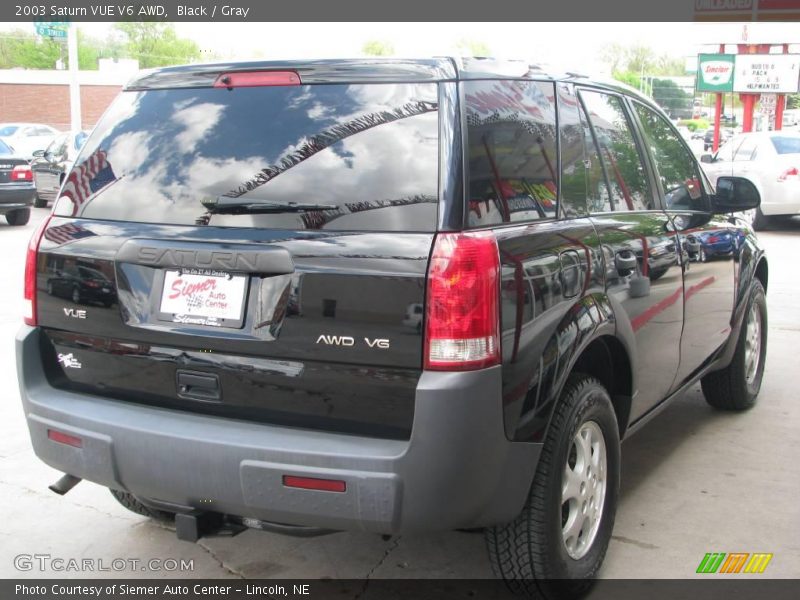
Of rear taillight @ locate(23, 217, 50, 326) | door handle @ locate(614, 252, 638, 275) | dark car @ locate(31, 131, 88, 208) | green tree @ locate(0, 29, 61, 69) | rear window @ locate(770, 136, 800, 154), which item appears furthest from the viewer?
green tree @ locate(0, 29, 61, 69)

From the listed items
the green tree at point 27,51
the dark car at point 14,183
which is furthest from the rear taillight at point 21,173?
the green tree at point 27,51

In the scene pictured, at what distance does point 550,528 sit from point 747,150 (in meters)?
14.7

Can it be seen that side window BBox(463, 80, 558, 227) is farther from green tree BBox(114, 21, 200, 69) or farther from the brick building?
green tree BBox(114, 21, 200, 69)

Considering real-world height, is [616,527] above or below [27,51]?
below

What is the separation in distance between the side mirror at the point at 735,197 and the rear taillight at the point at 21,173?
13014 mm

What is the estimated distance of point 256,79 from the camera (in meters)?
3.04

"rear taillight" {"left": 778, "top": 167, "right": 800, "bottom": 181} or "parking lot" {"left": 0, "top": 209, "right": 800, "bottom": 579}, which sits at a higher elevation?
"rear taillight" {"left": 778, "top": 167, "right": 800, "bottom": 181}

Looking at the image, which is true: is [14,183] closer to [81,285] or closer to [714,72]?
[81,285]

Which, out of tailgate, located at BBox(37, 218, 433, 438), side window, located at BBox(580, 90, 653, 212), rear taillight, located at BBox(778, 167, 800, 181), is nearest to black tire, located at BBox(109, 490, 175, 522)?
tailgate, located at BBox(37, 218, 433, 438)

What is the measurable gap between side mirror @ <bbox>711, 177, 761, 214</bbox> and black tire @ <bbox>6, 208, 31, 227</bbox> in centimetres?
1375

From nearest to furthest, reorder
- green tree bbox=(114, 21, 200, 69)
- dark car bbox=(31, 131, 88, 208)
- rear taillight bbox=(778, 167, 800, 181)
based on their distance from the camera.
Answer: rear taillight bbox=(778, 167, 800, 181), dark car bbox=(31, 131, 88, 208), green tree bbox=(114, 21, 200, 69)

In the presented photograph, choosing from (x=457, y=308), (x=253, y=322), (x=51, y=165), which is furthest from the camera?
(x=51, y=165)

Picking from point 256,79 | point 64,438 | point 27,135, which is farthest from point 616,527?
A: point 27,135

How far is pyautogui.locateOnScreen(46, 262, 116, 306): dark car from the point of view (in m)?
3.05
